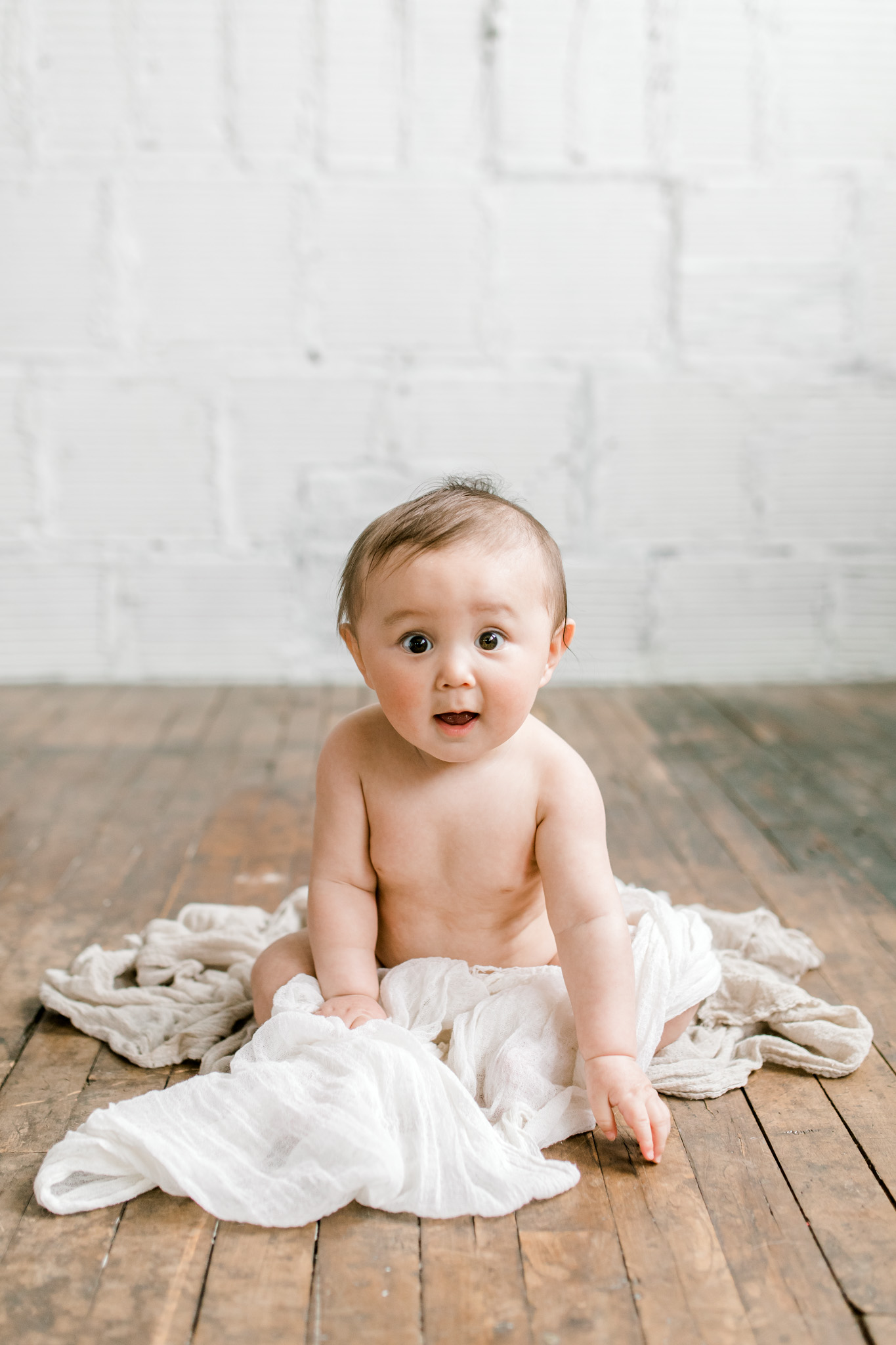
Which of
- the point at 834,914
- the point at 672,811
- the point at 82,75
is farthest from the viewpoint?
the point at 82,75

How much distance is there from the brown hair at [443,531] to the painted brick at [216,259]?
2.13 m

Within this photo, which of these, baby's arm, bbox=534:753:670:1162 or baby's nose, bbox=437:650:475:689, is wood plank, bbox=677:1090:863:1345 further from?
baby's nose, bbox=437:650:475:689

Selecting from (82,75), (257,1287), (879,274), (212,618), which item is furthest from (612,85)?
(257,1287)

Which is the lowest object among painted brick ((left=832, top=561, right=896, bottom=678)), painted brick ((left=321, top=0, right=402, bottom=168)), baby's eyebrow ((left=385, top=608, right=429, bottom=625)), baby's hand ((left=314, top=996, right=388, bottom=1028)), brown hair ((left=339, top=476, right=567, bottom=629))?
baby's hand ((left=314, top=996, right=388, bottom=1028))

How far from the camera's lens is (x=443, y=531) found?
1.20 metres

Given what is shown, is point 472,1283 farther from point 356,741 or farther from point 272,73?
point 272,73

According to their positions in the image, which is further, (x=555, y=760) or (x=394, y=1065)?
(x=555, y=760)

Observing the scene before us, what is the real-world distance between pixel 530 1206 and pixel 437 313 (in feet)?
8.39

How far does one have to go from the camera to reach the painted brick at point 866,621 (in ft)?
11.1

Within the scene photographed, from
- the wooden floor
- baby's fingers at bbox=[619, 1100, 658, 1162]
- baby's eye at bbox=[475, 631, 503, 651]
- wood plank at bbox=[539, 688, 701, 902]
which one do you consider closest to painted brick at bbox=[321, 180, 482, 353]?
wood plank at bbox=[539, 688, 701, 902]

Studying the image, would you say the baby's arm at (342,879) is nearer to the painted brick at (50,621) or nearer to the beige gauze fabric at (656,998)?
the beige gauze fabric at (656,998)

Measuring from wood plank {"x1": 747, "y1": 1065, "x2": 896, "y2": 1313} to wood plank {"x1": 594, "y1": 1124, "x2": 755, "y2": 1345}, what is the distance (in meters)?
0.09

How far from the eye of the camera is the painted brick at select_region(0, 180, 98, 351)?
3.15 metres

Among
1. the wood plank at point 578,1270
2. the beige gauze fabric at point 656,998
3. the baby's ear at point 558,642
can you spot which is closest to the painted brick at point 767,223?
the beige gauze fabric at point 656,998
